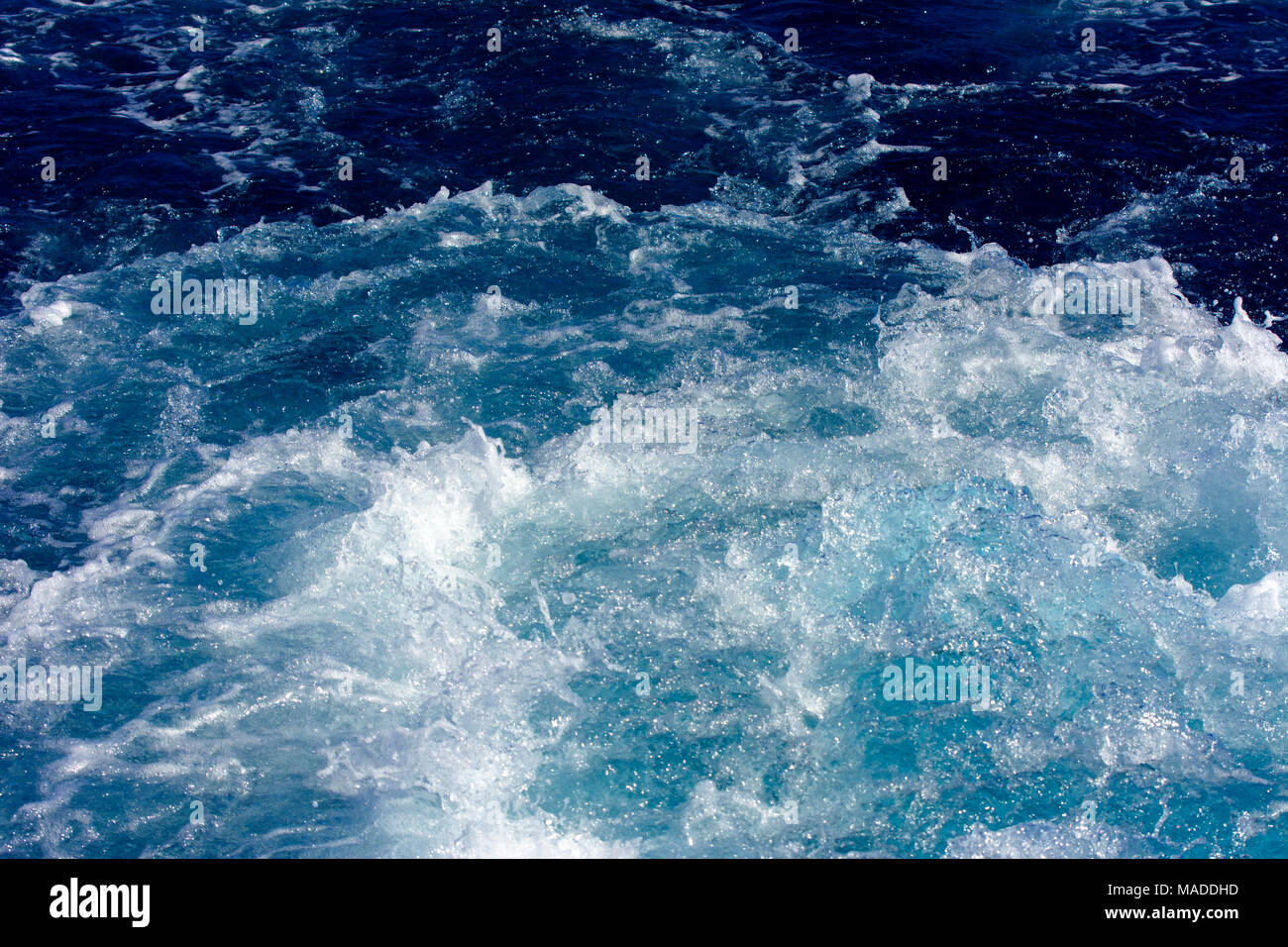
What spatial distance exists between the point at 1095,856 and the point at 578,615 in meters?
3.87

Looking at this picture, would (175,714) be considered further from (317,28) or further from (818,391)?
(317,28)

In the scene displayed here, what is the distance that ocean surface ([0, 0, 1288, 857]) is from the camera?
6848 millimetres

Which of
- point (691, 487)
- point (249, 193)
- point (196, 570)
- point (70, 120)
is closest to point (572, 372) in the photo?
point (691, 487)

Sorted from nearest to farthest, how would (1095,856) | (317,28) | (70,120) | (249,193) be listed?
1. (1095,856)
2. (249,193)
3. (70,120)
4. (317,28)

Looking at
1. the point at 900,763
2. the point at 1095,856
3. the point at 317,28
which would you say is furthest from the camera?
the point at 317,28

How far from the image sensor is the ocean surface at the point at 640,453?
685 cm

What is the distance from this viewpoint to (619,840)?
257 inches

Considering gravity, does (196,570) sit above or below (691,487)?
below

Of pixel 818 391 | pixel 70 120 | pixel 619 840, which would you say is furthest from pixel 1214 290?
pixel 70 120

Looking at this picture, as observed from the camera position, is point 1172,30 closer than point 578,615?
No

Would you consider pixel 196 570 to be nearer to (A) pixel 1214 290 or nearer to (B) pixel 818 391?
A: (B) pixel 818 391

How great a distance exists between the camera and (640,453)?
9047mm

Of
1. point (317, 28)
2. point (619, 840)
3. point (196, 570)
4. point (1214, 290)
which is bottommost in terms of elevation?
point (619, 840)

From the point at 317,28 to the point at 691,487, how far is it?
38.6ft
